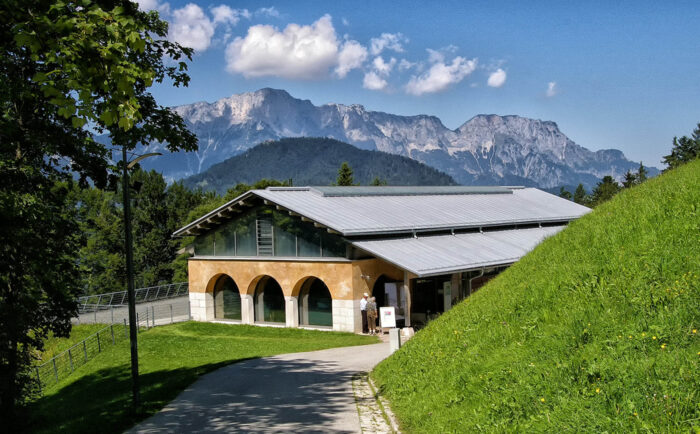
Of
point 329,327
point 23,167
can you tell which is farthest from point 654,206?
point 329,327

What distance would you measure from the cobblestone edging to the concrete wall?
12965 millimetres

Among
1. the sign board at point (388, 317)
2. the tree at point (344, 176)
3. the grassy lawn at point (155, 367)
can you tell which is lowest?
the grassy lawn at point (155, 367)

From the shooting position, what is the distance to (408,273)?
28062 millimetres

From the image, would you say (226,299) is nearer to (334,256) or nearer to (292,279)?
(292,279)

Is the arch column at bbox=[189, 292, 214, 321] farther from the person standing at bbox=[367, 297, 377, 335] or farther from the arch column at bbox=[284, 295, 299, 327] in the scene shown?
the person standing at bbox=[367, 297, 377, 335]

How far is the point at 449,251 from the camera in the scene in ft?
101

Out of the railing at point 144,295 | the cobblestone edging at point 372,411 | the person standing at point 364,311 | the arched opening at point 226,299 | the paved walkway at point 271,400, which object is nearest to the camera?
the cobblestone edging at point 372,411

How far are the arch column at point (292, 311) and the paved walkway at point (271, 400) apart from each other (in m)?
10.3

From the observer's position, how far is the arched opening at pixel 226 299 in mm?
34219

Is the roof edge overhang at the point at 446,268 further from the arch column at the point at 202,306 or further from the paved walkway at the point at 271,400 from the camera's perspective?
the arch column at the point at 202,306

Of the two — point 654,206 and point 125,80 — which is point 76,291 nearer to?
point 125,80

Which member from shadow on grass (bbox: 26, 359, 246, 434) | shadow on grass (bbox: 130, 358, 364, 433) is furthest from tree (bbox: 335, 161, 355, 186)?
shadow on grass (bbox: 130, 358, 364, 433)

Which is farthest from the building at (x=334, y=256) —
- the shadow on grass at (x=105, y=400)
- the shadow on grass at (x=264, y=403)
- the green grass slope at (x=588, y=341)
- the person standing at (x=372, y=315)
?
the green grass slope at (x=588, y=341)

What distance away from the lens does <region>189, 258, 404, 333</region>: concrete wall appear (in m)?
29.0
